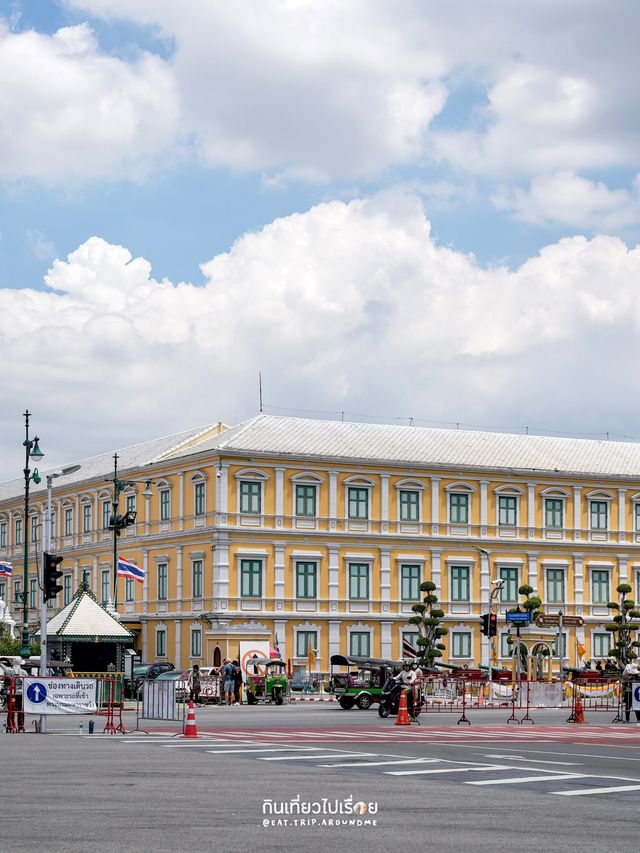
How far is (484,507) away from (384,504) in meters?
6.01

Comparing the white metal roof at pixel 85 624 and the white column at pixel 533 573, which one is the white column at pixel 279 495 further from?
the white metal roof at pixel 85 624

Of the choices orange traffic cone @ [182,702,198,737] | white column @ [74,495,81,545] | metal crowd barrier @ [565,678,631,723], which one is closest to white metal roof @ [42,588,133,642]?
metal crowd barrier @ [565,678,631,723]

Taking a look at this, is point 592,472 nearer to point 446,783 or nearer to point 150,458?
point 150,458

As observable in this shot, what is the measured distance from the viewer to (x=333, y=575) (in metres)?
74.5

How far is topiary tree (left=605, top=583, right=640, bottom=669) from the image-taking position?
2896 inches

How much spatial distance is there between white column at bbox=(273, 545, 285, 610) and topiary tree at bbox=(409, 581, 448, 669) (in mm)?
6591

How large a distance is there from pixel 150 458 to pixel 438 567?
57.2 ft

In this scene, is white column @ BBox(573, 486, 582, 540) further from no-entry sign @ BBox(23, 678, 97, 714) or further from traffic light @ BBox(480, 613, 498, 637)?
no-entry sign @ BBox(23, 678, 97, 714)

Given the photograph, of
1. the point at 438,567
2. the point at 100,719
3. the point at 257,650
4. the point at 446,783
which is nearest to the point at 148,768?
the point at 446,783

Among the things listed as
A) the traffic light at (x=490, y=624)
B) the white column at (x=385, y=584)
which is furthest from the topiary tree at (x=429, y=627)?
the traffic light at (x=490, y=624)

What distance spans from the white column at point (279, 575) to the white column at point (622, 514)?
66.6ft

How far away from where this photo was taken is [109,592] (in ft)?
271

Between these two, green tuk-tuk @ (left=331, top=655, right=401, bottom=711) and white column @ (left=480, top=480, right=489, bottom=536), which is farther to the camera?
white column @ (left=480, top=480, right=489, bottom=536)

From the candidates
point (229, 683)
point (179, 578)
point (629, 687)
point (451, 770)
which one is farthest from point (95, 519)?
point (451, 770)
